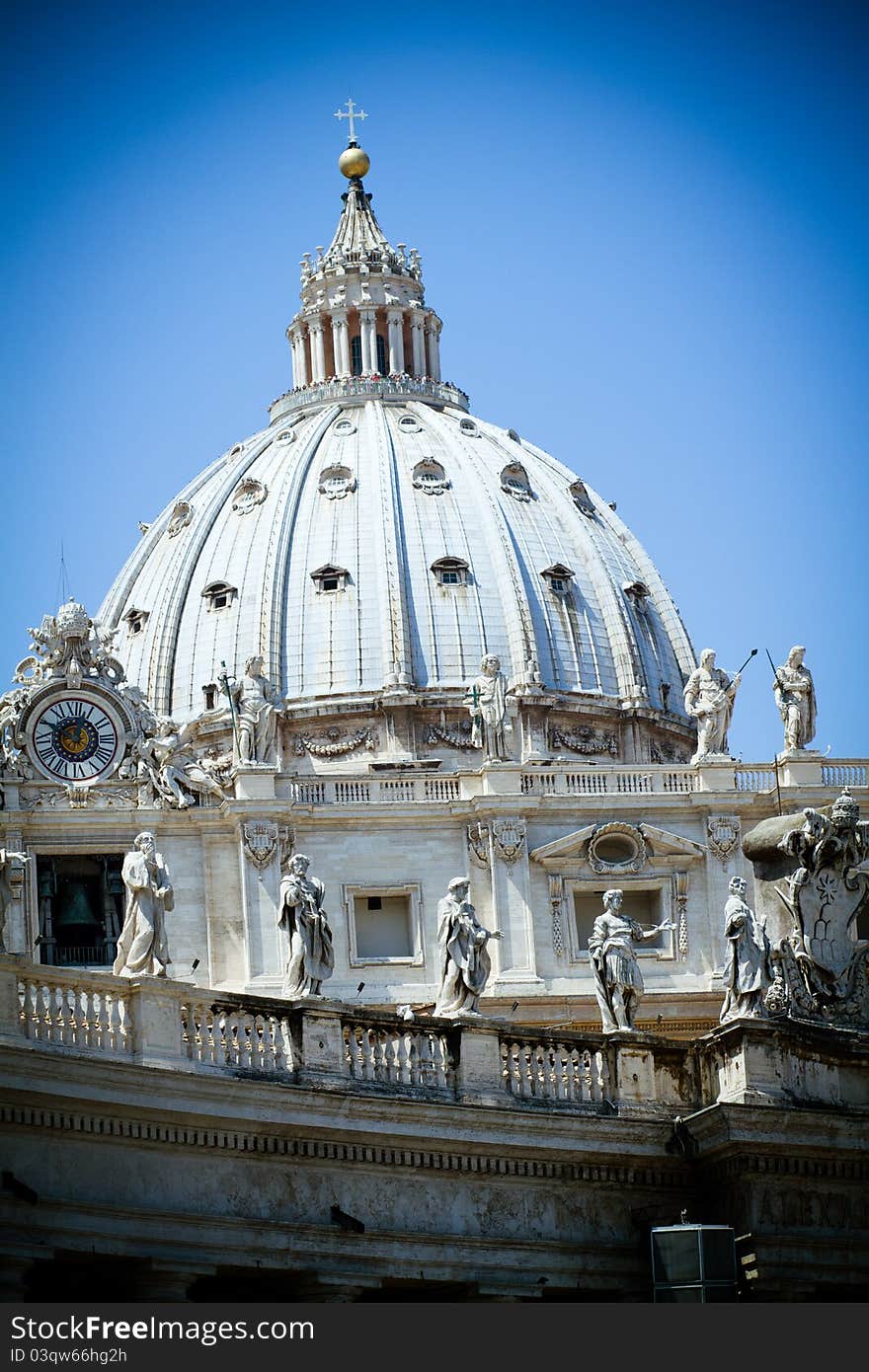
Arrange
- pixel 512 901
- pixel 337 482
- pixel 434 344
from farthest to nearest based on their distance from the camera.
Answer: pixel 434 344 → pixel 337 482 → pixel 512 901

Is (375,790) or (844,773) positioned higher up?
(375,790)

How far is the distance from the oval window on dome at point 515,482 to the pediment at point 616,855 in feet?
172

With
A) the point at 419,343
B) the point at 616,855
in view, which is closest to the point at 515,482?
the point at 419,343

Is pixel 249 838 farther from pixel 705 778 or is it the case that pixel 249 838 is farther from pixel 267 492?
pixel 267 492

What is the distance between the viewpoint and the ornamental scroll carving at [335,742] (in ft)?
378

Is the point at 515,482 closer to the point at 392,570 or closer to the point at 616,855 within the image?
the point at 392,570

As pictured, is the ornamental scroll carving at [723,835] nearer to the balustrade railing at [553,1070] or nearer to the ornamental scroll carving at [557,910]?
the ornamental scroll carving at [557,910]

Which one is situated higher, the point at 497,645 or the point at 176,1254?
the point at 497,645

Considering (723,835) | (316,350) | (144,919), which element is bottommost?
(144,919)

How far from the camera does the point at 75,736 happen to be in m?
82.2

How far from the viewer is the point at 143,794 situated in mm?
79875

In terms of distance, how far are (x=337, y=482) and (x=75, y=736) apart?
5067 centimetres
